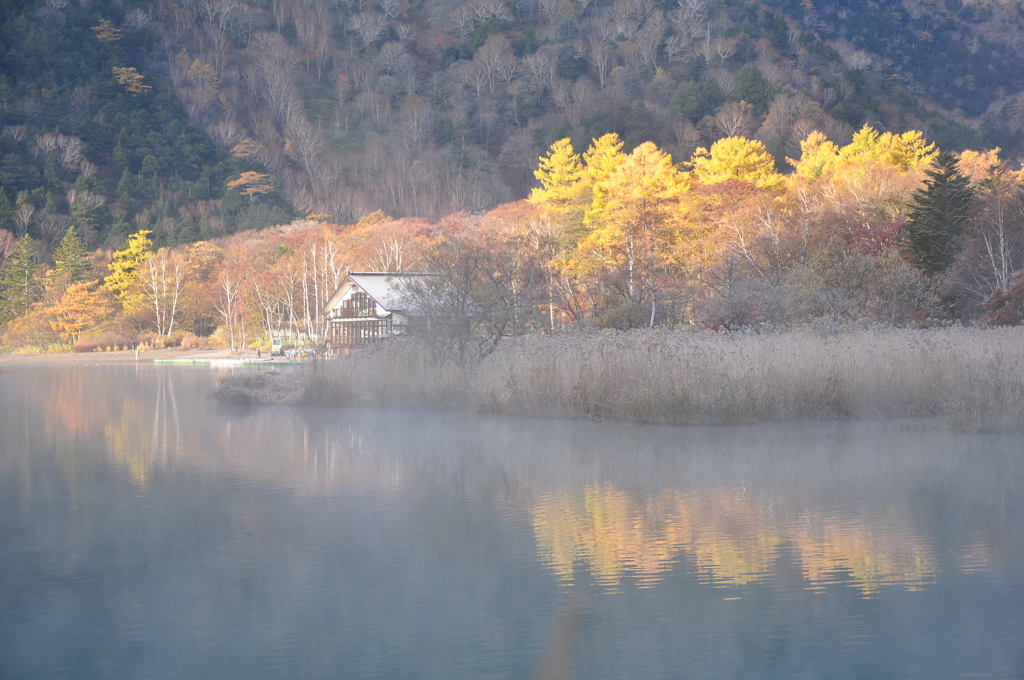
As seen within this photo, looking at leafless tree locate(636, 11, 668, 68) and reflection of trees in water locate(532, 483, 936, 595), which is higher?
leafless tree locate(636, 11, 668, 68)

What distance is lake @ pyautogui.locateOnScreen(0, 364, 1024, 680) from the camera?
4.70 m

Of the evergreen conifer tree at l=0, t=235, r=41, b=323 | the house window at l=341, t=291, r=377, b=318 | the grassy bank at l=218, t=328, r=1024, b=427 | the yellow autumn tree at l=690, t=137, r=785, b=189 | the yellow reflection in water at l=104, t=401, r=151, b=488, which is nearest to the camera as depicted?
the yellow reflection in water at l=104, t=401, r=151, b=488

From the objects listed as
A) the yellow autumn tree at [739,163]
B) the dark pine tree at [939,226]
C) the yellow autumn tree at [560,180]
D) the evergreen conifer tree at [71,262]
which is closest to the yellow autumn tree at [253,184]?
the evergreen conifer tree at [71,262]

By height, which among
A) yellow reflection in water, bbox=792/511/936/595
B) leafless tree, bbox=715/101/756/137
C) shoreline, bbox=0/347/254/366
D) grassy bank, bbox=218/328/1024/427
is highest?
leafless tree, bbox=715/101/756/137

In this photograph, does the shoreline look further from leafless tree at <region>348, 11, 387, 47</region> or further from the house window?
leafless tree at <region>348, 11, 387, 47</region>

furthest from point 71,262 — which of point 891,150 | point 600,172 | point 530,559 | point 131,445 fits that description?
point 530,559

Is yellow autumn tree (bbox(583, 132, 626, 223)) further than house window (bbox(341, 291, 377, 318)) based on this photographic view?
No

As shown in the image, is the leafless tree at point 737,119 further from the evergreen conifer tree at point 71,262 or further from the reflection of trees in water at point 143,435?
the reflection of trees in water at point 143,435

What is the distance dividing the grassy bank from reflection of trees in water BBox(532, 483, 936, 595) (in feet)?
15.6

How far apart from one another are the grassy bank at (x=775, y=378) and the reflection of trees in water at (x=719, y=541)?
4.75 meters

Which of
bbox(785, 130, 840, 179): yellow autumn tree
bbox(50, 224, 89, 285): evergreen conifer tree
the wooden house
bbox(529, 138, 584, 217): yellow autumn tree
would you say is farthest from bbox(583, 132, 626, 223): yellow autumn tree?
bbox(50, 224, 89, 285): evergreen conifer tree

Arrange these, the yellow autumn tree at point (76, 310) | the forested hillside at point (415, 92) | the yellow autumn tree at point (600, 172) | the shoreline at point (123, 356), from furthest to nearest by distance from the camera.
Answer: the forested hillside at point (415, 92) < the yellow autumn tree at point (76, 310) < the shoreline at point (123, 356) < the yellow autumn tree at point (600, 172)

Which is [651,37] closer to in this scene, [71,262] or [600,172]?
[600,172]

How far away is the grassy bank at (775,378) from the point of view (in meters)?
12.2
